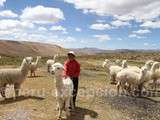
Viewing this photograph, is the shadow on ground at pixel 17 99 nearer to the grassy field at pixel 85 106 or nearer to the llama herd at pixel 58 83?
the grassy field at pixel 85 106

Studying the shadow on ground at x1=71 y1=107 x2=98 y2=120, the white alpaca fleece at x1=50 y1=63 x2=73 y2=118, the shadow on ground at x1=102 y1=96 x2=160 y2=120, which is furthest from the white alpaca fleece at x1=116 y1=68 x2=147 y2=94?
the white alpaca fleece at x1=50 y1=63 x2=73 y2=118

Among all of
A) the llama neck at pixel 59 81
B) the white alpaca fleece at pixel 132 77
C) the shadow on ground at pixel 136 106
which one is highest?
the llama neck at pixel 59 81

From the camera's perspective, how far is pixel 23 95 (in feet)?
49.0

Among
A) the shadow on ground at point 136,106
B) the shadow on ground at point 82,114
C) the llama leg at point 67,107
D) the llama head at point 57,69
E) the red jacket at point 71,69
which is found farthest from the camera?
the shadow on ground at point 136,106

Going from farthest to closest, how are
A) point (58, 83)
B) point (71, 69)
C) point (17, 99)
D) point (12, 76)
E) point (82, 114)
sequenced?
point (12, 76), point (17, 99), point (71, 69), point (82, 114), point (58, 83)

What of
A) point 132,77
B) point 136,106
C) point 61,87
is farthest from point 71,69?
point 132,77

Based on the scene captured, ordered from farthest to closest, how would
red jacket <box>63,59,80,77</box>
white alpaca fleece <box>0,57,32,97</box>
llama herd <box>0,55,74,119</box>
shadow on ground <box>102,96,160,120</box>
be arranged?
white alpaca fleece <box>0,57,32,97</box>, shadow on ground <box>102,96,160,120</box>, red jacket <box>63,59,80,77</box>, llama herd <box>0,55,74,119</box>

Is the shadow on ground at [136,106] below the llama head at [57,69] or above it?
below

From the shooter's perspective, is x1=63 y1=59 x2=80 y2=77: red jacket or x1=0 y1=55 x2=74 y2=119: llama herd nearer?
x1=0 y1=55 x2=74 y2=119: llama herd

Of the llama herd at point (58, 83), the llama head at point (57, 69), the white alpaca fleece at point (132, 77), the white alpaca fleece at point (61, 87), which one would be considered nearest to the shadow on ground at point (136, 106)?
the white alpaca fleece at point (132, 77)

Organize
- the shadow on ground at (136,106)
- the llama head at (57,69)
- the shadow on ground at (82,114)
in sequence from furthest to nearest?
the shadow on ground at (136,106)
the shadow on ground at (82,114)
the llama head at (57,69)

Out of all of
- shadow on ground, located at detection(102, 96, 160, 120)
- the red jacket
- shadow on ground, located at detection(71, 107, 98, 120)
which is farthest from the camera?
shadow on ground, located at detection(102, 96, 160, 120)

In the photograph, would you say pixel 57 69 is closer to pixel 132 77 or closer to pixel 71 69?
pixel 71 69

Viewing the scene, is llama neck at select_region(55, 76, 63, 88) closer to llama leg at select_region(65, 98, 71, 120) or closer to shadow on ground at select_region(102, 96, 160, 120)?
llama leg at select_region(65, 98, 71, 120)
